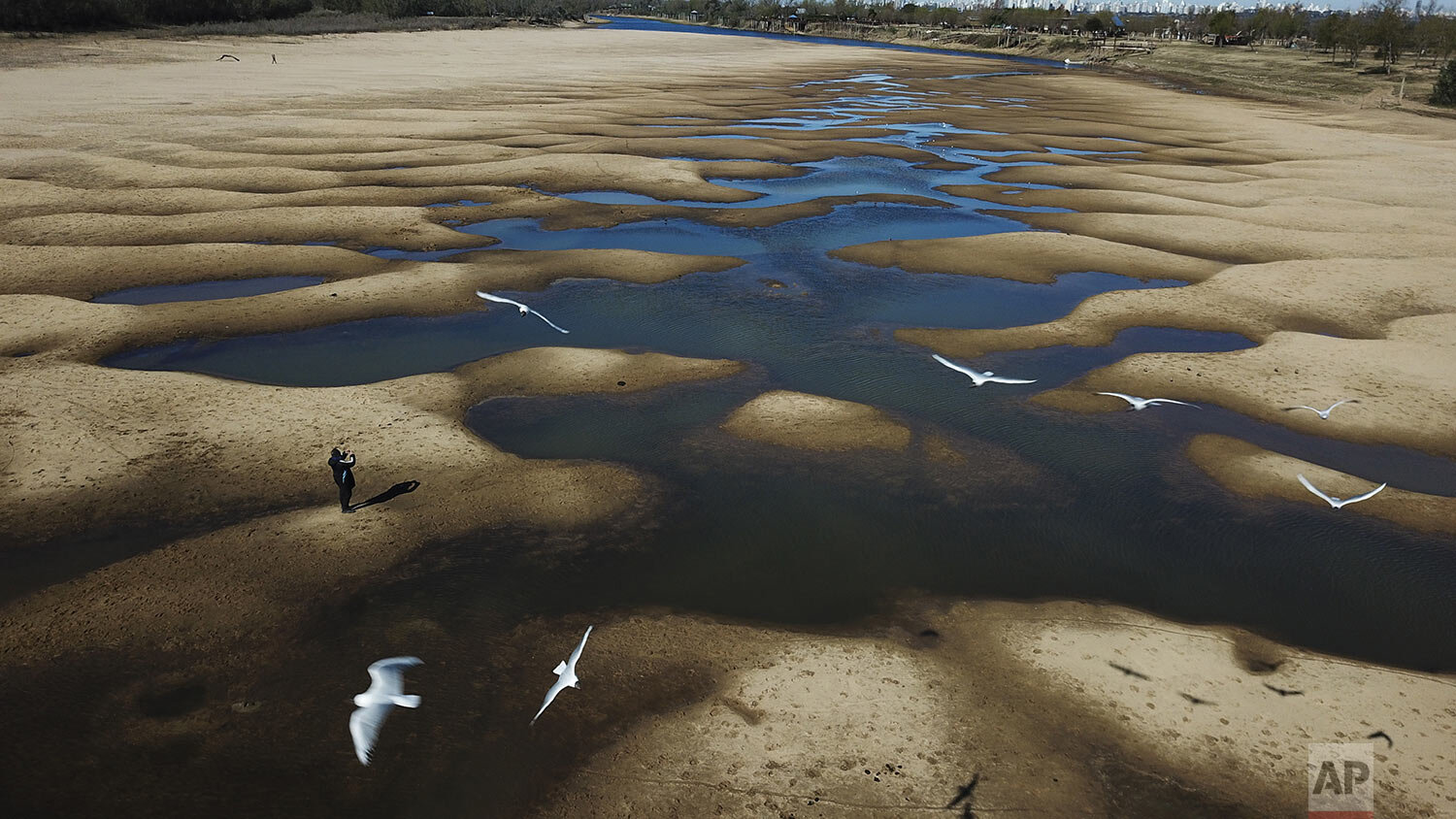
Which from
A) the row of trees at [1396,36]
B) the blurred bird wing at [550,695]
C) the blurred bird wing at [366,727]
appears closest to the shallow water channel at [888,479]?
the blurred bird wing at [550,695]

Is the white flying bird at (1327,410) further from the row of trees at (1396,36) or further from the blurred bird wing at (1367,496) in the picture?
the row of trees at (1396,36)

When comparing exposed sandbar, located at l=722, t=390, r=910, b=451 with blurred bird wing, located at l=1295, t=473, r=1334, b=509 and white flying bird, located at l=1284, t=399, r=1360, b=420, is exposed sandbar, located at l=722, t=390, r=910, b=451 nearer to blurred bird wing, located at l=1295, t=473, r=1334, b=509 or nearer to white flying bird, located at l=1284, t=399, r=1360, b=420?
blurred bird wing, located at l=1295, t=473, r=1334, b=509

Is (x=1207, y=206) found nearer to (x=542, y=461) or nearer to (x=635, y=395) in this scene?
(x=635, y=395)

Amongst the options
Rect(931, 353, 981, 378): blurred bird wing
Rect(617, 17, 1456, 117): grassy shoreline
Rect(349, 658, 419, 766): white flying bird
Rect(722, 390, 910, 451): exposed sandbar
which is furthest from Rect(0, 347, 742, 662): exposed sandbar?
Rect(617, 17, 1456, 117): grassy shoreline

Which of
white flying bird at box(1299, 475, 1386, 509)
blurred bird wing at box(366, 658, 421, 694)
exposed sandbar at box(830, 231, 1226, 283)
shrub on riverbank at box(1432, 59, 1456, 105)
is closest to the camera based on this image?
blurred bird wing at box(366, 658, 421, 694)

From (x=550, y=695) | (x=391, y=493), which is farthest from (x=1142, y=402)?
(x=391, y=493)

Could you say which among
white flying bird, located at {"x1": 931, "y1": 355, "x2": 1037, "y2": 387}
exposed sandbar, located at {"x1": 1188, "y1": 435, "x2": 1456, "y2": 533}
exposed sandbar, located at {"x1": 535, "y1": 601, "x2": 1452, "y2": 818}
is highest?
white flying bird, located at {"x1": 931, "y1": 355, "x2": 1037, "y2": 387}

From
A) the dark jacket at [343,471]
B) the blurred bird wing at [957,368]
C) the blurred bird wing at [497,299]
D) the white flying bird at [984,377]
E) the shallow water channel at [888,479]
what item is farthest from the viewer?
the blurred bird wing at [497,299]
